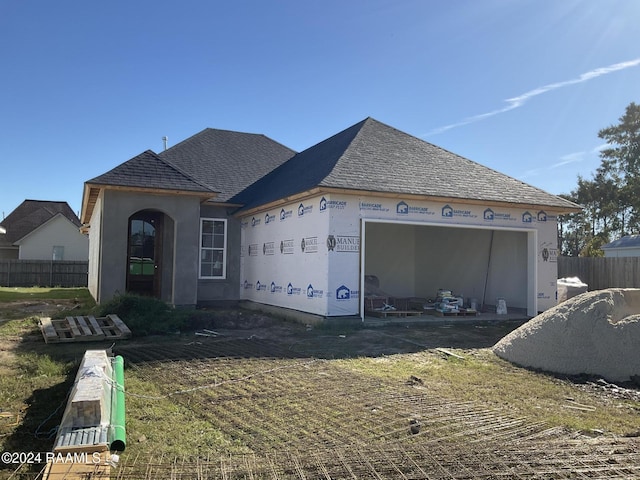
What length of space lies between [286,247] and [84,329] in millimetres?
5598

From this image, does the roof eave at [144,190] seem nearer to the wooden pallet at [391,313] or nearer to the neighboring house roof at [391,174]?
the neighboring house roof at [391,174]

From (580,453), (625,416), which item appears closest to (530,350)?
(625,416)

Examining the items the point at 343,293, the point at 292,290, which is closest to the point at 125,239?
the point at 292,290

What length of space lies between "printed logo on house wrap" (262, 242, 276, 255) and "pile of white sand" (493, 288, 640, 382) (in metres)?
7.66

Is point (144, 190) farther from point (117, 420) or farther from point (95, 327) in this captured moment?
point (117, 420)

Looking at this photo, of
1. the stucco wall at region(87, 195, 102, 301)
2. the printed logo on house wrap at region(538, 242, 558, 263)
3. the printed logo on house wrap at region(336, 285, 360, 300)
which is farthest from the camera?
the stucco wall at region(87, 195, 102, 301)

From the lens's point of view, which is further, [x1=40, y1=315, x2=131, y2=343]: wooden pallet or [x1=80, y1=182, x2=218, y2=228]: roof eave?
[x1=80, y1=182, x2=218, y2=228]: roof eave

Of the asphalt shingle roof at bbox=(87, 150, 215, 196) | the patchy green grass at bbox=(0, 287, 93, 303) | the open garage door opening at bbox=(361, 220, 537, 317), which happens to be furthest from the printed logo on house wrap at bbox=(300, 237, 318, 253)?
the patchy green grass at bbox=(0, 287, 93, 303)

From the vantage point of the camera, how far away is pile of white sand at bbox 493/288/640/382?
7141mm

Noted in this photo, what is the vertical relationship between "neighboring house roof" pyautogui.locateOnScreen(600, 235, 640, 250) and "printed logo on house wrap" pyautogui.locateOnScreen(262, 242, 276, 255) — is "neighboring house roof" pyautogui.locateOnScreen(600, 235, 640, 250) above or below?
above

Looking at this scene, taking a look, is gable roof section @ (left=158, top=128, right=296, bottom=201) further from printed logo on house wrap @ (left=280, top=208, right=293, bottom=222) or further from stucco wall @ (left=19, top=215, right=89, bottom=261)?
stucco wall @ (left=19, top=215, right=89, bottom=261)

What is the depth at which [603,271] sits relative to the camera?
A: 1811cm

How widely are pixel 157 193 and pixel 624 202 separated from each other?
115ft

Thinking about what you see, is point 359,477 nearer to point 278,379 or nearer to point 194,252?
point 278,379
